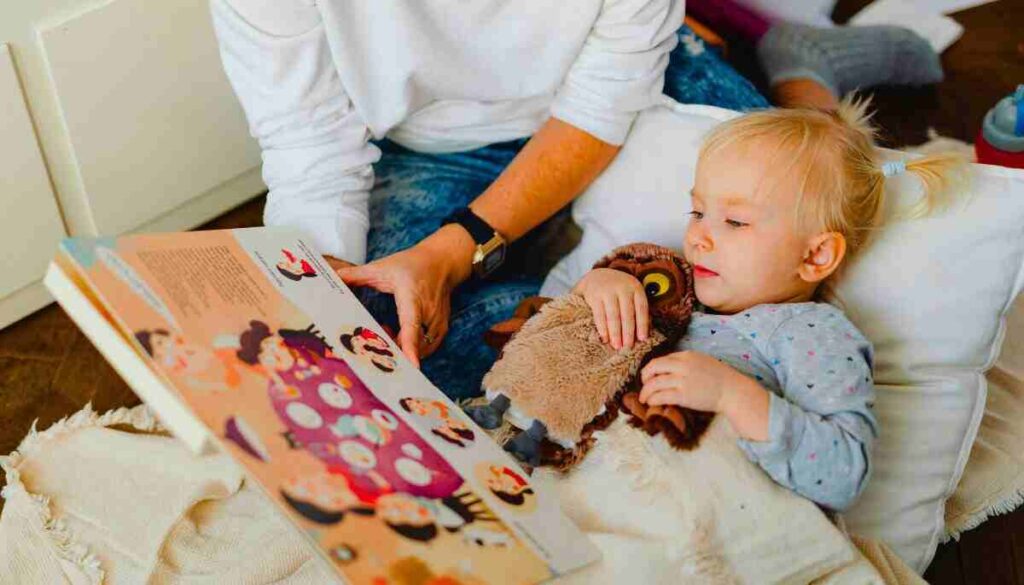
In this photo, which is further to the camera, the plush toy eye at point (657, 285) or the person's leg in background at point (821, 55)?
the person's leg in background at point (821, 55)

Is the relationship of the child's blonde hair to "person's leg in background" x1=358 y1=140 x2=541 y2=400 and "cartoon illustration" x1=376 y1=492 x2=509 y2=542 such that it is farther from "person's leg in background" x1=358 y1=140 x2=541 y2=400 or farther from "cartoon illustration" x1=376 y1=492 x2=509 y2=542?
"cartoon illustration" x1=376 y1=492 x2=509 y2=542

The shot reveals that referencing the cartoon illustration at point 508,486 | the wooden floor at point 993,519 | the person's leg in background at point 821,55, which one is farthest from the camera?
the person's leg in background at point 821,55

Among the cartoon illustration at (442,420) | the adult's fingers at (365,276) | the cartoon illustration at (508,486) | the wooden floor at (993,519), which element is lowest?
the wooden floor at (993,519)

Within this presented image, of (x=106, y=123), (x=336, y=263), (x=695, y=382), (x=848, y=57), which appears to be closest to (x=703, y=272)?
(x=695, y=382)

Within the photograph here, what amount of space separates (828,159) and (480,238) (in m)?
0.41

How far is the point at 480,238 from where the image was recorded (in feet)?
4.30

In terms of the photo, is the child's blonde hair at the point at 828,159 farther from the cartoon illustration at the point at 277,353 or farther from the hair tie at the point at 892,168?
the cartoon illustration at the point at 277,353

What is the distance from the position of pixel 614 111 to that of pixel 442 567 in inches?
26.9

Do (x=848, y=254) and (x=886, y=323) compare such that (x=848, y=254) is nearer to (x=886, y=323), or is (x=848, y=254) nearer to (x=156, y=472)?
(x=886, y=323)

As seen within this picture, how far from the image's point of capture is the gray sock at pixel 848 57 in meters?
1.92

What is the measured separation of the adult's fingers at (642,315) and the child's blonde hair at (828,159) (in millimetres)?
165

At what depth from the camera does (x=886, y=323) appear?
4.07 feet

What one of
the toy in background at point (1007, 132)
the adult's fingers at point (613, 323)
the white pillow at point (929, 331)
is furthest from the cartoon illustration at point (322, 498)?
the toy in background at point (1007, 132)

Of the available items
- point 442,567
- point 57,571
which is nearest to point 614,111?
point 442,567
